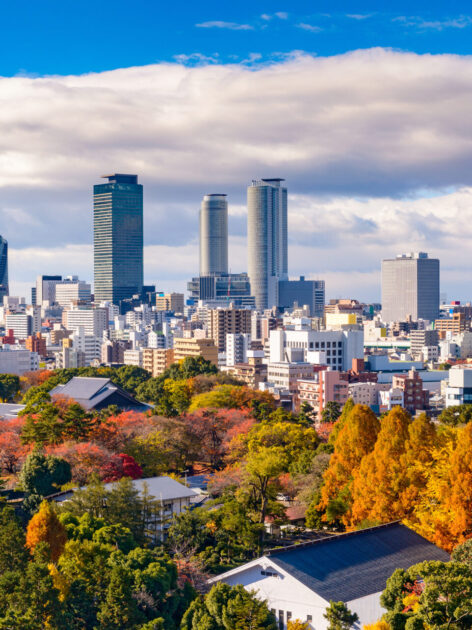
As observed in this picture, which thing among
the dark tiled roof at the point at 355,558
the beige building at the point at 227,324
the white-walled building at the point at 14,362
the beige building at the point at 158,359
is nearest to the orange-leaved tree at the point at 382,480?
the dark tiled roof at the point at 355,558

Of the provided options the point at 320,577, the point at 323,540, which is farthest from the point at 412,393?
the point at 320,577

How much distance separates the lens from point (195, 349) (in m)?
142

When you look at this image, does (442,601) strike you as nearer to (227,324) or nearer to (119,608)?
(119,608)

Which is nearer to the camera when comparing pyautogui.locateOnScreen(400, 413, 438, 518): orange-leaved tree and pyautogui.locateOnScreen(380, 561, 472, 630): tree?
pyautogui.locateOnScreen(380, 561, 472, 630): tree

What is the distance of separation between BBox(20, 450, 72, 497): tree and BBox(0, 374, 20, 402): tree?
48146mm

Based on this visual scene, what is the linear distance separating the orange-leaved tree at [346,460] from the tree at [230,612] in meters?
15.1

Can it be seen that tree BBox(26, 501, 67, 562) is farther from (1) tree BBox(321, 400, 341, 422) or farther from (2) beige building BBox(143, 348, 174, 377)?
(2) beige building BBox(143, 348, 174, 377)

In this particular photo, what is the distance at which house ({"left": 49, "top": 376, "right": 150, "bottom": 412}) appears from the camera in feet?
243

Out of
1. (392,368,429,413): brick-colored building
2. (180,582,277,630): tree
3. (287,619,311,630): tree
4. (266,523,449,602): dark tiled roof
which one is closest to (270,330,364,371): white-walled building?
(392,368,429,413): brick-colored building

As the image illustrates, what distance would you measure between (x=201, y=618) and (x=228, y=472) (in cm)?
2278

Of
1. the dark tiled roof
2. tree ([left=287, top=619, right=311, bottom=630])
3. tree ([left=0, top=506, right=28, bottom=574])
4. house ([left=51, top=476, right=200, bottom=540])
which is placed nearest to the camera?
tree ([left=287, top=619, right=311, bottom=630])

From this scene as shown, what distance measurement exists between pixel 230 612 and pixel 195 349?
11563 cm

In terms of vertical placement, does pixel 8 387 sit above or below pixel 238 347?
above

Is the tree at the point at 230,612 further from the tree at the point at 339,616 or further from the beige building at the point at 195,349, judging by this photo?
the beige building at the point at 195,349
